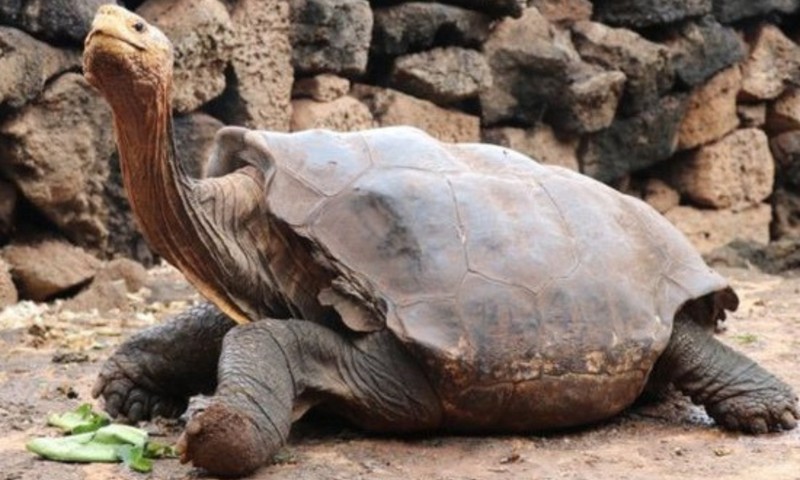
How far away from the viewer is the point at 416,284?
Result: 2926 millimetres

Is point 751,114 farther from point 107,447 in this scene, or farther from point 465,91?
point 107,447

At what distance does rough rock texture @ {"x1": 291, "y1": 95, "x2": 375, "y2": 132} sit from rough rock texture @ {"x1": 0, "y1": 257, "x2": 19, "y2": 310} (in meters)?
1.85

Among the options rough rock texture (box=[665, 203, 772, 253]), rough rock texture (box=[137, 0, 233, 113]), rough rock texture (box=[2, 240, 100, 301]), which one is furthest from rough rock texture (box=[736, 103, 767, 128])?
rough rock texture (box=[2, 240, 100, 301])

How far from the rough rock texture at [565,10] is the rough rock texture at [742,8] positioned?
4.08ft

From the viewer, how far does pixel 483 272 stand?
298cm

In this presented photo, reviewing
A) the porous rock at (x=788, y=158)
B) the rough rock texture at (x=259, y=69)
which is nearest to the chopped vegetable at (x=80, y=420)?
the rough rock texture at (x=259, y=69)

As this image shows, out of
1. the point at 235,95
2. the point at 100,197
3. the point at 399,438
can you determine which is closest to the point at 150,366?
the point at 399,438

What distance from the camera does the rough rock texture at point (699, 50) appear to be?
345 inches

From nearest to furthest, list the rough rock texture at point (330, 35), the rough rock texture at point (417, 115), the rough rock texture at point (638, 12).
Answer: the rough rock texture at point (330, 35) → the rough rock texture at point (417, 115) → the rough rock texture at point (638, 12)

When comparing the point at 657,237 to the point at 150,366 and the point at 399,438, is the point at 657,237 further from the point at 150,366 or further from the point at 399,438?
the point at 150,366

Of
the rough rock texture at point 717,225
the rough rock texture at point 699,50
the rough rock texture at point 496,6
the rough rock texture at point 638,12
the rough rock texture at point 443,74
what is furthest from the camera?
the rough rock texture at point 717,225

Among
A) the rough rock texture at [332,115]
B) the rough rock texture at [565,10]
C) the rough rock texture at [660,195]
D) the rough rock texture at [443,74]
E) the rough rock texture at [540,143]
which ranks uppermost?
the rough rock texture at [565,10]

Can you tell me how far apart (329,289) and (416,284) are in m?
0.22

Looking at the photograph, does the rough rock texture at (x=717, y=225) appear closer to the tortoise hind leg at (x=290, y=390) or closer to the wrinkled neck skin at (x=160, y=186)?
the tortoise hind leg at (x=290, y=390)
